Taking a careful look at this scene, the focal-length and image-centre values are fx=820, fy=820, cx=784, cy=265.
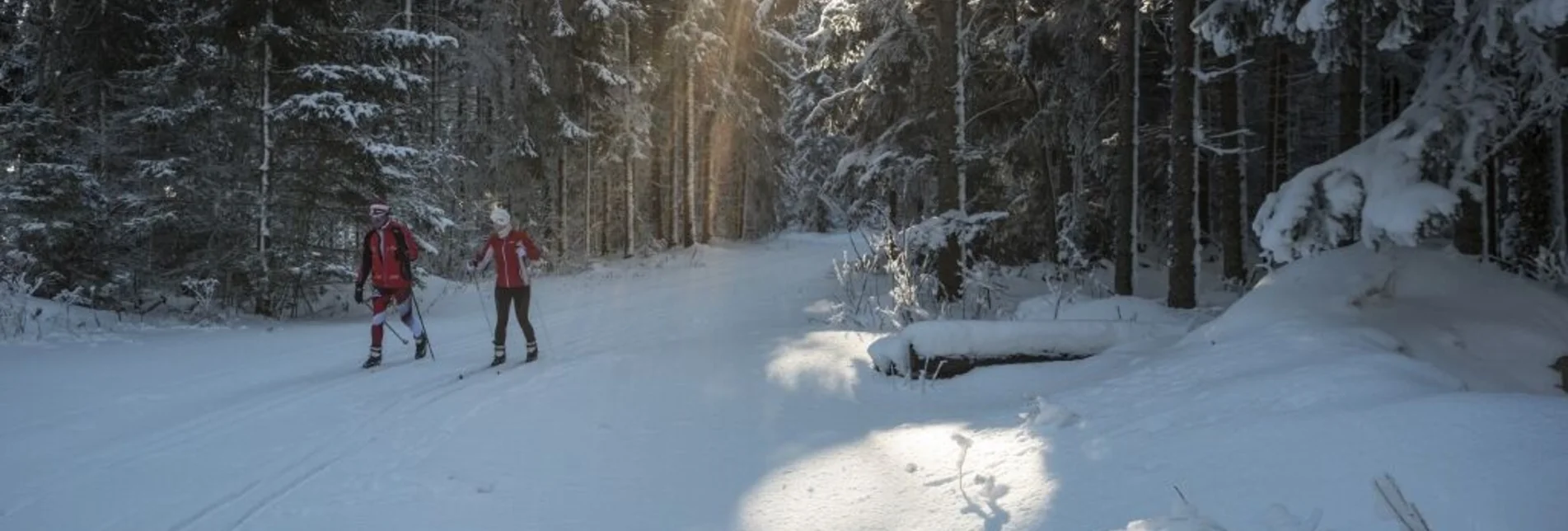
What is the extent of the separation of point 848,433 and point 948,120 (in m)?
8.30

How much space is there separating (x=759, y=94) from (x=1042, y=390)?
25.7 m

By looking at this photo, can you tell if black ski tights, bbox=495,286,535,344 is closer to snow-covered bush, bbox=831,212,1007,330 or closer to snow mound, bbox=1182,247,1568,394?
Result: snow-covered bush, bbox=831,212,1007,330

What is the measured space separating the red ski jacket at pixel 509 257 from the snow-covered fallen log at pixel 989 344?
160 inches

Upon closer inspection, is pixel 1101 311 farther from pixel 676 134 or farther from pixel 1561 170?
pixel 676 134

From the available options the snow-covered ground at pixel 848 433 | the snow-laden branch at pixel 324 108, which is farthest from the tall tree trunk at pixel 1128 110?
the snow-laden branch at pixel 324 108

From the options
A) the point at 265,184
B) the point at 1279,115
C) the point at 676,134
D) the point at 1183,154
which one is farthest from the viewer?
the point at 676,134

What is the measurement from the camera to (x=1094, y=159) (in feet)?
51.0

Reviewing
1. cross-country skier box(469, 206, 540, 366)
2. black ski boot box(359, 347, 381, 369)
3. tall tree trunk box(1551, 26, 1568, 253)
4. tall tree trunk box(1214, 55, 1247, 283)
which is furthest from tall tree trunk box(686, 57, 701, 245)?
tall tree trunk box(1551, 26, 1568, 253)

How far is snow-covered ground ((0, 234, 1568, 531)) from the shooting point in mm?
3291

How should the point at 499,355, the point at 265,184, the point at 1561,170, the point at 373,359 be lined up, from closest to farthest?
the point at 373,359 → the point at 499,355 → the point at 1561,170 → the point at 265,184

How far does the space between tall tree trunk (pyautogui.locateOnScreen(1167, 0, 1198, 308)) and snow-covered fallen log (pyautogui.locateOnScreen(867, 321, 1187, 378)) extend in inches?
159

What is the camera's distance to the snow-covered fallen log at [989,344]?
716 cm

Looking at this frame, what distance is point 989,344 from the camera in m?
7.19

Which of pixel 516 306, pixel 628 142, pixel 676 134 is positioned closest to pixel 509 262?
pixel 516 306
